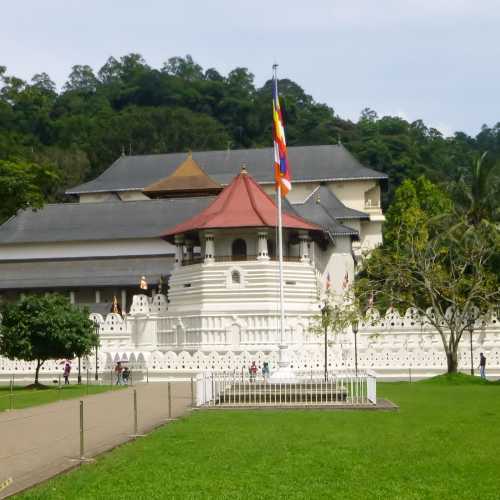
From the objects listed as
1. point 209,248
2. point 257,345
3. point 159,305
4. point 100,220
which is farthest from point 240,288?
point 100,220

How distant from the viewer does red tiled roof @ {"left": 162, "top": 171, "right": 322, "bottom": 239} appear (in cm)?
4506

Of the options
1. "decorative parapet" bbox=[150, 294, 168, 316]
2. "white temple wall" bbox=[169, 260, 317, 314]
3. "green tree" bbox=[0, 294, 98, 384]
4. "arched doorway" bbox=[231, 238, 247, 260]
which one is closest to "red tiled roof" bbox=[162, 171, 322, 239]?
"arched doorway" bbox=[231, 238, 247, 260]

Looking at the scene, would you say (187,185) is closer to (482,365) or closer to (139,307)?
(139,307)

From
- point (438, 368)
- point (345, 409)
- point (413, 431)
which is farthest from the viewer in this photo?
point (438, 368)

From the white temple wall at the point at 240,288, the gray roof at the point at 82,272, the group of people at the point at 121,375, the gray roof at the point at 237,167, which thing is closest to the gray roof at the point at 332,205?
the gray roof at the point at 237,167

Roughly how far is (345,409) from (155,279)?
1409 inches

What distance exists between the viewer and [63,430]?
1695 cm

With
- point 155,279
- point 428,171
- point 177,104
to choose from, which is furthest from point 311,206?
point 177,104

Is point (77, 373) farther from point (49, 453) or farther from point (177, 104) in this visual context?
point (177, 104)

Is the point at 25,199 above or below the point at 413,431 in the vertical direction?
above

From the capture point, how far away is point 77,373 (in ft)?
125

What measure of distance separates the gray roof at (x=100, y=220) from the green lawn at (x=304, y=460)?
43248mm

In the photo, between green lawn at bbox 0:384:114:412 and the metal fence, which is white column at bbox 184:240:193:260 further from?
the metal fence

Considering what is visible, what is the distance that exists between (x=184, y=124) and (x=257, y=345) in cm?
6816
